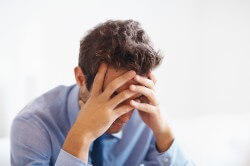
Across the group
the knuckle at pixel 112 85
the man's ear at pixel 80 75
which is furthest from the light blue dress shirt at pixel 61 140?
the knuckle at pixel 112 85

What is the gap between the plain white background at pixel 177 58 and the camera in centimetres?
147

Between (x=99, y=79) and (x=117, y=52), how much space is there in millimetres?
92

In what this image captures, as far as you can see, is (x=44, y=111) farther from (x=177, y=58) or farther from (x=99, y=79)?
(x=177, y=58)

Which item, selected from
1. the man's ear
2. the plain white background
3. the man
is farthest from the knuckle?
the plain white background

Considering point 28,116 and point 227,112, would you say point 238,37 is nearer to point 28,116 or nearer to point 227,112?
point 227,112

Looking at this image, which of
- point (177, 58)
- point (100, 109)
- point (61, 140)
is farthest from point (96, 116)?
point (177, 58)

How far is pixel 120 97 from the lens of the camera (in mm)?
928

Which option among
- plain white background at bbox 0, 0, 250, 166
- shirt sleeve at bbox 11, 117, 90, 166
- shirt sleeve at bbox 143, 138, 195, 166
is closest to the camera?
shirt sleeve at bbox 11, 117, 90, 166

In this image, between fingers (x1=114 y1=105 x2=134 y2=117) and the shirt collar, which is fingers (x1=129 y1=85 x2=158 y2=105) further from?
the shirt collar

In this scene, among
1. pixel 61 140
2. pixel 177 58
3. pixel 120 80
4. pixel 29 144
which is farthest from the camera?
pixel 177 58

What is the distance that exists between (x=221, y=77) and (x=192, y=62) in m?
0.20

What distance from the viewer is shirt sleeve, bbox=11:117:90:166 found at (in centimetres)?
102

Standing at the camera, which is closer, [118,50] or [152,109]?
[118,50]

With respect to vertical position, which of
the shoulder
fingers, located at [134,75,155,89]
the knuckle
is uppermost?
fingers, located at [134,75,155,89]
